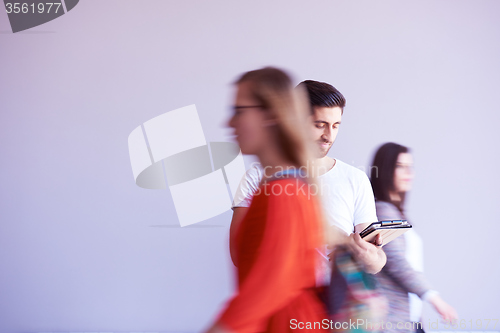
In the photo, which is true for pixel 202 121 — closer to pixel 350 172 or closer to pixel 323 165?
pixel 323 165

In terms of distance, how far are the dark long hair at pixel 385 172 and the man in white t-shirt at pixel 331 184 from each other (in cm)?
27

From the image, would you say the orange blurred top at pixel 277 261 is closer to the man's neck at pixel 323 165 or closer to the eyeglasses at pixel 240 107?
the eyeglasses at pixel 240 107

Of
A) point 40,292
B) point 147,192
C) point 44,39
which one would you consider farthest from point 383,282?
point 44,39

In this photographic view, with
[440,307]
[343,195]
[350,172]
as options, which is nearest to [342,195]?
[343,195]

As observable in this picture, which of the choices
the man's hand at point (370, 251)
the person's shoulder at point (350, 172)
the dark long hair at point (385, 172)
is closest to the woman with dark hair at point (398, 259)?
the dark long hair at point (385, 172)

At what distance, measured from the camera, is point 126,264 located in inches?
111

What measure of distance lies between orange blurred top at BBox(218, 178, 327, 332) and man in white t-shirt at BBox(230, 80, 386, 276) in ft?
2.56

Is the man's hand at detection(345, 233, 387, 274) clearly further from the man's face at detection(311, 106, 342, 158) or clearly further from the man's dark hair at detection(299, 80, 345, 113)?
the man's dark hair at detection(299, 80, 345, 113)

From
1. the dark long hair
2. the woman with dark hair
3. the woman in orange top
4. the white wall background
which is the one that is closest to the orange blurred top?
the woman in orange top

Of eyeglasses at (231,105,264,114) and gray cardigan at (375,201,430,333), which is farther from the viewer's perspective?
gray cardigan at (375,201,430,333)

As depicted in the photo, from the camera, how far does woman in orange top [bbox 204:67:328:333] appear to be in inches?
30.3

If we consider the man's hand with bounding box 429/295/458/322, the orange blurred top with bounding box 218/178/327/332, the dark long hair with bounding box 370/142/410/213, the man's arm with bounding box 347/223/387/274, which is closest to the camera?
the orange blurred top with bounding box 218/178/327/332

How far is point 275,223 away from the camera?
30.2 inches

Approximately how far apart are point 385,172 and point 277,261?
1.55 meters
